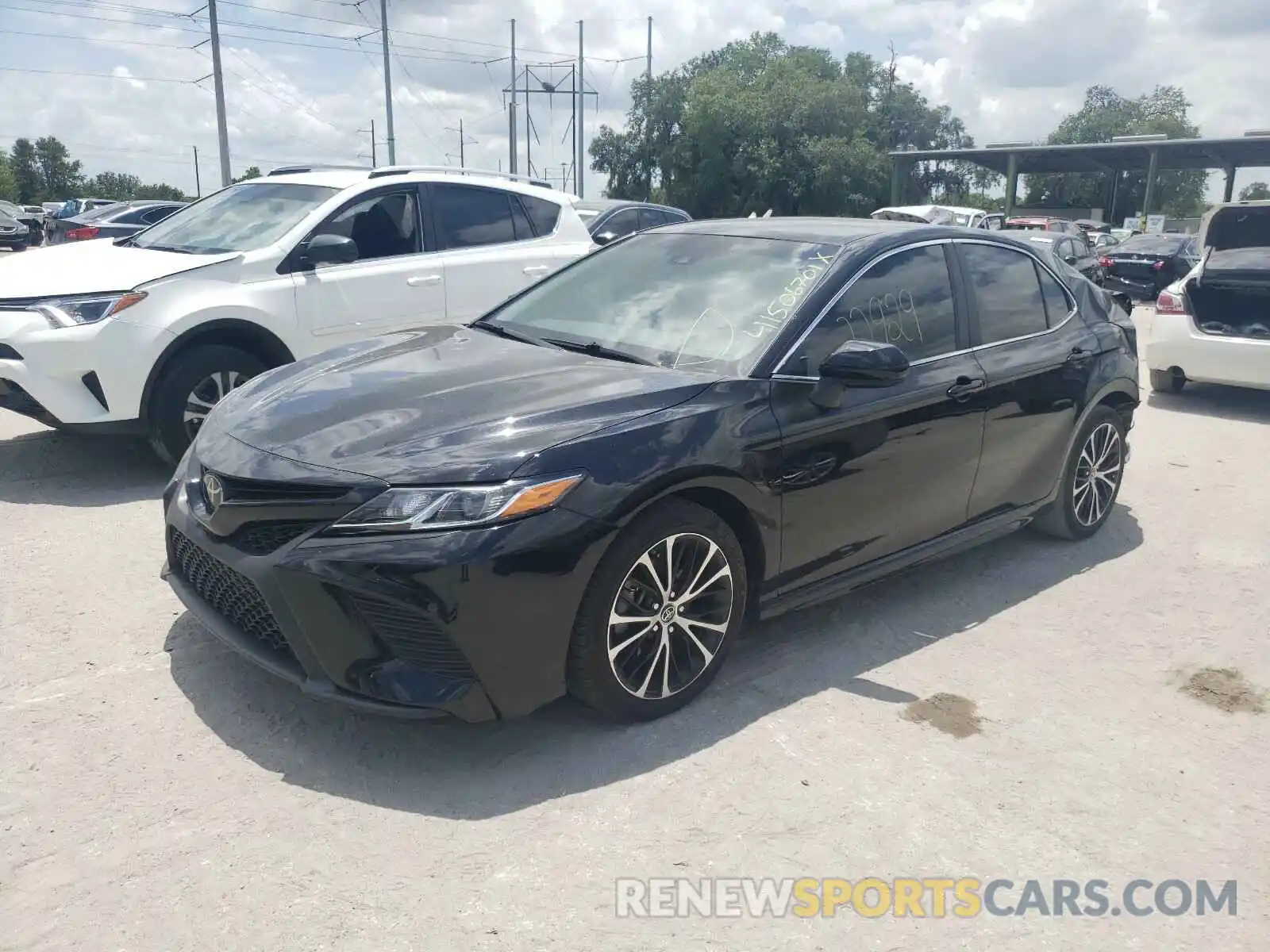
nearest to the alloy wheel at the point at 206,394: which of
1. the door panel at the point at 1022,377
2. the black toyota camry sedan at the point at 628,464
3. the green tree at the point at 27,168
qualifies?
the black toyota camry sedan at the point at 628,464

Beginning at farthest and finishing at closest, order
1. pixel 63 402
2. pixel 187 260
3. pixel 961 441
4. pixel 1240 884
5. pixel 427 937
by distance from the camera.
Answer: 1. pixel 187 260
2. pixel 63 402
3. pixel 961 441
4. pixel 1240 884
5. pixel 427 937

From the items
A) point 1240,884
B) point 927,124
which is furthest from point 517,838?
point 927,124

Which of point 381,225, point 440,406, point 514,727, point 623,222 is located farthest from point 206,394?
point 623,222

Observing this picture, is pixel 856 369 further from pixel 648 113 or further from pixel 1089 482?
pixel 648 113

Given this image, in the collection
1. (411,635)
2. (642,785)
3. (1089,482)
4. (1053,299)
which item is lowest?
(642,785)

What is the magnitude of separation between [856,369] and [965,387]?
38.2 inches

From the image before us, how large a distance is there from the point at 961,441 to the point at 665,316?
1.37 m

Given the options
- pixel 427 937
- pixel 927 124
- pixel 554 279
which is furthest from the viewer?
pixel 927 124

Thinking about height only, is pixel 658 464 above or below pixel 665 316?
below

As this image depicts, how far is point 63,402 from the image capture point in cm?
560

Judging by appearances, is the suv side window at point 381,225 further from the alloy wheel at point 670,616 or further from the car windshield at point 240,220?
the alloy wheel at point 670,616

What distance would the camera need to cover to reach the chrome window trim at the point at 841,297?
150 inches

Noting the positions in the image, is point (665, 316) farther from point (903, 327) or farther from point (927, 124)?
point (927, 124)

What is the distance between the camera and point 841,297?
409 cm
